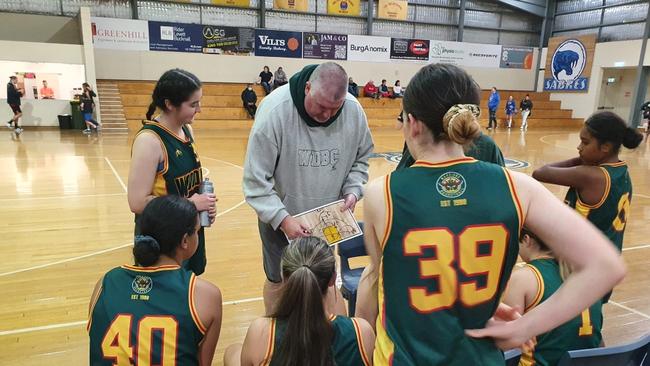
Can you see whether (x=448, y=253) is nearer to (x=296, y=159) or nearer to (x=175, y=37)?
(x=296, y=159)

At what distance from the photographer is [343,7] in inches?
725

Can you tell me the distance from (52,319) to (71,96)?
1389 centimetres

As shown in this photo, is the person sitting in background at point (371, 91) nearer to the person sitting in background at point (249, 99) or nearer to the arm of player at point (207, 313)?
the person sitting in background at point (249, 99)

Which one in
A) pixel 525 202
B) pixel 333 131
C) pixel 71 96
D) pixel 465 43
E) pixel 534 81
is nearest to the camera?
pixel 525 202

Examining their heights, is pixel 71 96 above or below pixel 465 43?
below

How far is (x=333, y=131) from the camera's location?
7.24 feet

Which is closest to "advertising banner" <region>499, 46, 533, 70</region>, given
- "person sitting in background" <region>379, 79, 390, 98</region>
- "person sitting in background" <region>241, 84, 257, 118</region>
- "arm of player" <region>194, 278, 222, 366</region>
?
"person sitting in background" <region>379, 79, 390, 98</region>

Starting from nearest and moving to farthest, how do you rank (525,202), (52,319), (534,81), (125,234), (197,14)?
(525,202)
(52,319)
(125,234)
(197,14)
(534,81)

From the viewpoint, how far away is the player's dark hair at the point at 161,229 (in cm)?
160

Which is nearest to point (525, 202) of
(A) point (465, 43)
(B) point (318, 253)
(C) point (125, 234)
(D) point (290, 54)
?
(B) point (318, 253)

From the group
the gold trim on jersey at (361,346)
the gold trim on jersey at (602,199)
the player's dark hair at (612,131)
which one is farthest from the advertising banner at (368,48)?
the gold trim on jersey at (361,346)

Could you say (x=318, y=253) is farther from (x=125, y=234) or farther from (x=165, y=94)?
(x=125, y=234)

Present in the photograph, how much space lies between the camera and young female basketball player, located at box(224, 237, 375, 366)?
1.32 metres

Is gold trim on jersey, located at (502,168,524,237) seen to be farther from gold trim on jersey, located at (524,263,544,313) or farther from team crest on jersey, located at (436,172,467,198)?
gold trim on jersey, located at (524,263,544,313)
